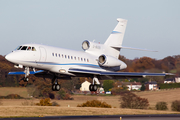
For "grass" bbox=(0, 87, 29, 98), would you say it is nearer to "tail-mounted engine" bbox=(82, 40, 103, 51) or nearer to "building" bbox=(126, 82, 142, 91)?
"tail-mounted engine" bbox=(82, 40, 103, 51)

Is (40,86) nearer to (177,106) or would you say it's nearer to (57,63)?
(177,106)

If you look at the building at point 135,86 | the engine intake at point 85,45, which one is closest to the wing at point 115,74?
the engine intake at point 85,45

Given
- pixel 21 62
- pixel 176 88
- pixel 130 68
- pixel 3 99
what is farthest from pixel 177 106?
pixel 21 62

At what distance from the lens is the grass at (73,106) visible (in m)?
34.9

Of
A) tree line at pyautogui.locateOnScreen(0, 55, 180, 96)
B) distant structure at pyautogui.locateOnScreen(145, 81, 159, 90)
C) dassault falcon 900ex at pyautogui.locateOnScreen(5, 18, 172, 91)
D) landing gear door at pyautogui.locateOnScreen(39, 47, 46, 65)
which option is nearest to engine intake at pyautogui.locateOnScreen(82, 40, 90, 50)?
dassault falcon 900ex at pyautogui.locateOnScreen(5, 18, 172, 91)

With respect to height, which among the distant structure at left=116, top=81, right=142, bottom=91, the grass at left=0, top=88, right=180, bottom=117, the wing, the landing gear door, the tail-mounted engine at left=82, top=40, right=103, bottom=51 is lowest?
the grass at left=0, top=88, right=180, bottom=117

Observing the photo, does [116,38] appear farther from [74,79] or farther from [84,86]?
[74,79]

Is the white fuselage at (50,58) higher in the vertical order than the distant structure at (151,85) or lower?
higher

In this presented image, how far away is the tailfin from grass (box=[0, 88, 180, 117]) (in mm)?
7354

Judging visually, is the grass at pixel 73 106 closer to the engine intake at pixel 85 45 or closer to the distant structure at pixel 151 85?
the distant structure at pixel 151 85

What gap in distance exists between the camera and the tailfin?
36.4 meters

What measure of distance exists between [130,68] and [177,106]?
19.6 m

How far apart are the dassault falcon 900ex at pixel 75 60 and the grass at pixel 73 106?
14.9 ft

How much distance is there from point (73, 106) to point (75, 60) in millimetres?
23196
